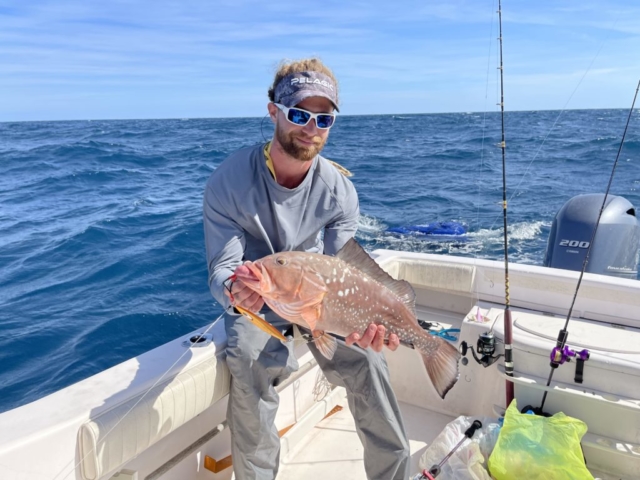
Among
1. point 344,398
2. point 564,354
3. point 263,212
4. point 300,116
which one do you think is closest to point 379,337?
point 263,212

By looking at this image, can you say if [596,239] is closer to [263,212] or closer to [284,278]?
[263,212]

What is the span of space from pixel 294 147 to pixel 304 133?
0.09m

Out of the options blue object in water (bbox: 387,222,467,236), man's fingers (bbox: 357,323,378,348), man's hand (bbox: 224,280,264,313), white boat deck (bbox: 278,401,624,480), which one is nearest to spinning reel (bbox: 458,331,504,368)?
white boat deck (bbox: 278,401,624,480)

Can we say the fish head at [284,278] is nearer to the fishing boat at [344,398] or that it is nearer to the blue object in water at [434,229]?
the fishing boat at [344,398]

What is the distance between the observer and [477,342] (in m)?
3.38

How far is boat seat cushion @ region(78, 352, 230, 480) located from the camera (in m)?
2.08

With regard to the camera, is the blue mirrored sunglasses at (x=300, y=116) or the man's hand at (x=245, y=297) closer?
the man's hand at (x=245, y=297)

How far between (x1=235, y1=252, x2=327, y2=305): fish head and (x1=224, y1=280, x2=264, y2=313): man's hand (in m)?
0.08

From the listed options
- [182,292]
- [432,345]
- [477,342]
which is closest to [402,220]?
[182,292]

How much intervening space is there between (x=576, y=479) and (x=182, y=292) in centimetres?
668

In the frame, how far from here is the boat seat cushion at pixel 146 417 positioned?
2076mm

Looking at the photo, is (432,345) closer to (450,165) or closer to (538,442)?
(538,442)

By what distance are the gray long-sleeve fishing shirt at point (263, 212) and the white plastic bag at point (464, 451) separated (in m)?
1.44

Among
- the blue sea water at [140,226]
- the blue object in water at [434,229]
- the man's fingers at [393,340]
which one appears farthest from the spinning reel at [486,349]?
the blue object in water at [434,229]
